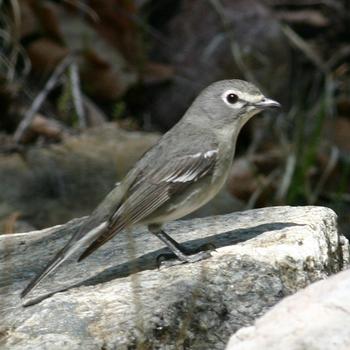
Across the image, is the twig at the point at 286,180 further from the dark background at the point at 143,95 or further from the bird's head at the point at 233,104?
the bird's head at the point at 233,104

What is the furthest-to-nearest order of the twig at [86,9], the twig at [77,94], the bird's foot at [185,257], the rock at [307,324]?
the twig at [86,9] → the twig at [77,94] → the bird's foot at [185,257] → the rock at [307,324]

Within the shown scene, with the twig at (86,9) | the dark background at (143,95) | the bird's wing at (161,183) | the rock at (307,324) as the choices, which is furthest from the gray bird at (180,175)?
the twig at (86,9)

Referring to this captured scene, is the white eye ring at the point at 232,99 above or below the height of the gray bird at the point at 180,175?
above

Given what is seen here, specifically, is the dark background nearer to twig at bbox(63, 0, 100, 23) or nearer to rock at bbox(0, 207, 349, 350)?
twig at bbox(63, 0, 100, 23)

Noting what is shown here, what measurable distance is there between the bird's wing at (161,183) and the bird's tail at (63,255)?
2.8 inches

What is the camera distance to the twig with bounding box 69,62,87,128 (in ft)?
30.3

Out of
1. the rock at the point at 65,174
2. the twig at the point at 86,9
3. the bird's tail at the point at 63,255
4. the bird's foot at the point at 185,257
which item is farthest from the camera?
the twig at the point at 86,9

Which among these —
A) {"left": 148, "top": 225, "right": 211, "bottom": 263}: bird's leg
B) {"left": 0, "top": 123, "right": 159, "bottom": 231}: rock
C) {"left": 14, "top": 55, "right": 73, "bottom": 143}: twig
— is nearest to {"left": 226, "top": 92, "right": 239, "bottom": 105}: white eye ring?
{"left": 148, "top": 225, "right": 211, "bottom": 263}: bird's leg

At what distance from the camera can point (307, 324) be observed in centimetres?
375

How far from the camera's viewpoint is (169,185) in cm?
546

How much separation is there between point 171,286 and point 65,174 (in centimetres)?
372

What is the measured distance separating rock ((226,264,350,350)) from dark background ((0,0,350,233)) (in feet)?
14.1

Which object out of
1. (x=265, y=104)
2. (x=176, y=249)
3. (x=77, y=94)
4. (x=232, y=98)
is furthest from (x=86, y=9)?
(x=176, y=249)

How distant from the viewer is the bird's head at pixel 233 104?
5684 mm
